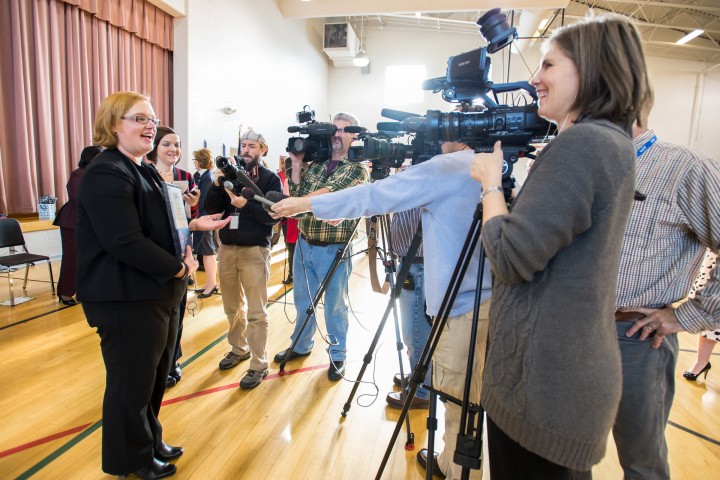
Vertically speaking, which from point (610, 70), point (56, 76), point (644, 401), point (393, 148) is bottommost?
point (644, 401)

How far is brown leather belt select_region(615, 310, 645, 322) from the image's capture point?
119 centimetres

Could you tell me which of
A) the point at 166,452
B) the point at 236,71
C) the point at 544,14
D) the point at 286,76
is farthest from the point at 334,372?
the point at 544,14

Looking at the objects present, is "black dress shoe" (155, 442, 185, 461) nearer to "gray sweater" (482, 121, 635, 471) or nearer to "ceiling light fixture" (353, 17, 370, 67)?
"gray sweater" (482, 121, 635, 471)

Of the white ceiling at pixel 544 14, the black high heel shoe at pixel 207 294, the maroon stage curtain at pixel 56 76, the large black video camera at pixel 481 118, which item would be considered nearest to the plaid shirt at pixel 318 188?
the large black video camera at pixel 481 118

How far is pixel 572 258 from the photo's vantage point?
2.45 feet

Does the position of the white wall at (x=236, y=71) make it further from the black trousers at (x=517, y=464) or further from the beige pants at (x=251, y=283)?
the black trousers at (x=517, y=464)

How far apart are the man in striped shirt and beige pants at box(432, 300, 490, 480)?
415 mm

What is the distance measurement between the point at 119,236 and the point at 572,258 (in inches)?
56.0

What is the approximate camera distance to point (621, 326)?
1.21 m

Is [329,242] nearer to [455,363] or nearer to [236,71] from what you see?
[455,363]

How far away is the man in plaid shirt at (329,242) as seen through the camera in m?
2.46

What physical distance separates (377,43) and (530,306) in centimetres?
1189

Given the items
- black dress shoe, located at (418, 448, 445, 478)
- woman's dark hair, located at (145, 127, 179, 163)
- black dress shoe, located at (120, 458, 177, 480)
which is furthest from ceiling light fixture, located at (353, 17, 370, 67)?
black dress shoe, located at (120, 458, 177, 480)

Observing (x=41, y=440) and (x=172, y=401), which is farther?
(x=172, y=401)
